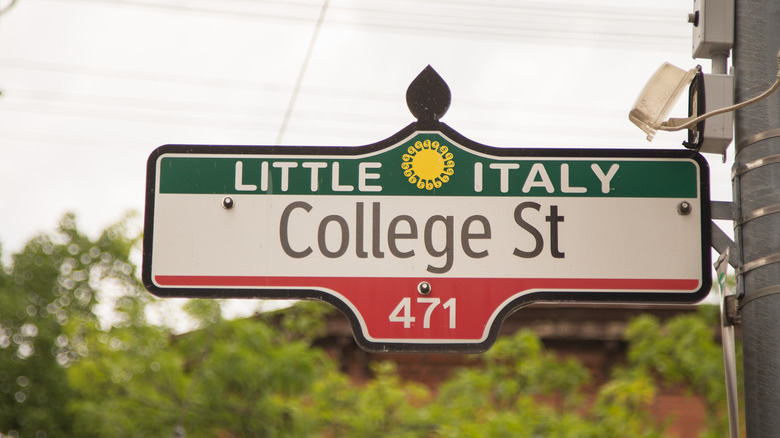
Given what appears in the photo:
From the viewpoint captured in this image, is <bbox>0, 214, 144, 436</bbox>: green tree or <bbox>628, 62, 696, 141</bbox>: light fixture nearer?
<bbox>628, 62, 696, 141</bbox>: light fixture

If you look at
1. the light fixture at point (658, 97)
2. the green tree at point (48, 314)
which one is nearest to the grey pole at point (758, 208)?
the light fixture at point (658, 97)

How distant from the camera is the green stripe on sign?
2.51 metres

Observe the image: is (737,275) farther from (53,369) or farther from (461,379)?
(53,369)

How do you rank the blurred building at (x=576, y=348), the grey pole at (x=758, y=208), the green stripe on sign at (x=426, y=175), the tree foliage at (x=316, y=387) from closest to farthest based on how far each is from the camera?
the grey pole at (x=758, y=208), the green stripe on sign at (x=426, y=175), the tree foliage at (x=316, y=387), the blurred building at (x=576, y=348)

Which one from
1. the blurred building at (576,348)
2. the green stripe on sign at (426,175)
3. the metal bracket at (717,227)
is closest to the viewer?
the metal bracket at (717,227)

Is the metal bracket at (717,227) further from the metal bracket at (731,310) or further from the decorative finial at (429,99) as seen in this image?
the decorative finial at (429,99)

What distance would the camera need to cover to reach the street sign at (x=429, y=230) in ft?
8.00

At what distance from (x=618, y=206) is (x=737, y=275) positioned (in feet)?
1.21

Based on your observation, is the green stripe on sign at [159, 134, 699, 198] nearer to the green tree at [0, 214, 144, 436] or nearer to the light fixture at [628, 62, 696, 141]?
the light fixture at [628, 62, 696, 141]

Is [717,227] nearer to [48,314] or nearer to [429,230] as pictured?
[429,230]

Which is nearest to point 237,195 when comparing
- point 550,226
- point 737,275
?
point 550,226

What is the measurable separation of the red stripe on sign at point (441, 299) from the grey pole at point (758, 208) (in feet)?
0.83

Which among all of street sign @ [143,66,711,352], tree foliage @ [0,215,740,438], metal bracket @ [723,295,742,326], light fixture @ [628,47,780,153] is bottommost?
tree foliage @ [0,215,740,438]

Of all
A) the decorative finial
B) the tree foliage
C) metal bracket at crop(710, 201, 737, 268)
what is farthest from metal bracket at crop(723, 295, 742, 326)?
the tree foliage
